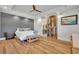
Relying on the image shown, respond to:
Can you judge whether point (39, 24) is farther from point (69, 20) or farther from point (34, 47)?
point (69, 20)

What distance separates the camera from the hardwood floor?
197cm

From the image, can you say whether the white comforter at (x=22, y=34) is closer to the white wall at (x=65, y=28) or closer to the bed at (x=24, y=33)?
the bed at (x=24, y=33)

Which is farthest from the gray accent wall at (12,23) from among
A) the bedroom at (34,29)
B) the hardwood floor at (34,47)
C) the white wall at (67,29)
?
the white wall at (67,29)

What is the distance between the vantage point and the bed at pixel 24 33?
2102 mm

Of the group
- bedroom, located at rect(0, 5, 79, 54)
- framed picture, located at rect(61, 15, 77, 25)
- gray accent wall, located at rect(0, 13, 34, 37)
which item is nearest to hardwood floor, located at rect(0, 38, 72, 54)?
bedroom, located at rect(0, 5, 79, 54)

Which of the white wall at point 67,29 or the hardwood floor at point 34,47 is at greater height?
the white wall at point 67,29

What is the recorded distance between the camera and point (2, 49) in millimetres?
1993

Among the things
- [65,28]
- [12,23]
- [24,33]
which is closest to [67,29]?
[65,28]

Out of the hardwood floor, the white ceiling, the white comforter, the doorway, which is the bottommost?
the hardwood floor

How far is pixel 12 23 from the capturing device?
215 cm

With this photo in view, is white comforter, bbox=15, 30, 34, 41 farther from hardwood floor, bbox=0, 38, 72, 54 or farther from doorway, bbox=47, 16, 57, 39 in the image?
doorway, bbox=47, 16, 57, 39

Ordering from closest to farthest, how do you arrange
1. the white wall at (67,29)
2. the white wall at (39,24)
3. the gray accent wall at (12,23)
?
1. the white wall at (67,29)
2. the gray accent wall at (12,23)
3. the white wall at (39,24)
